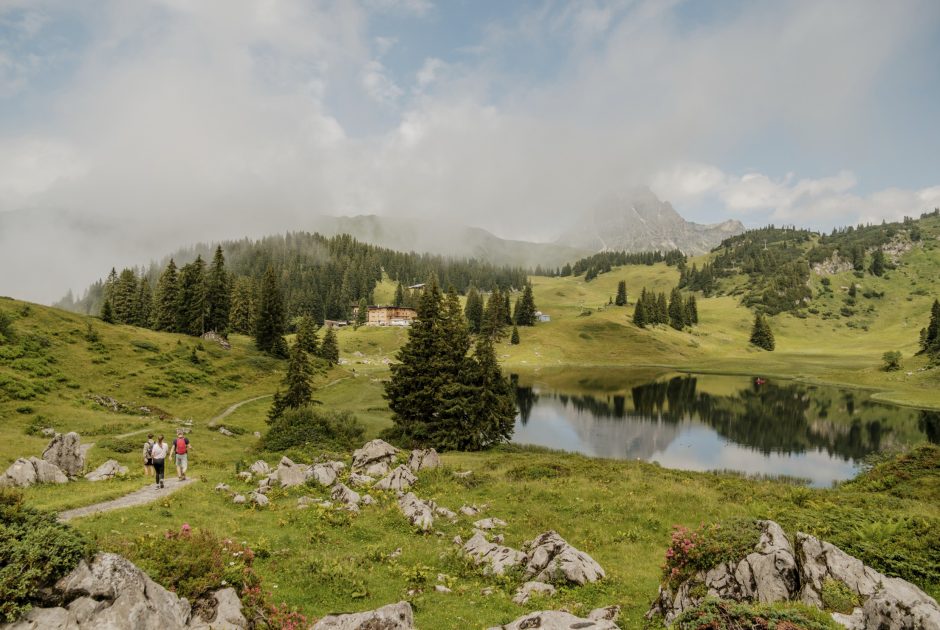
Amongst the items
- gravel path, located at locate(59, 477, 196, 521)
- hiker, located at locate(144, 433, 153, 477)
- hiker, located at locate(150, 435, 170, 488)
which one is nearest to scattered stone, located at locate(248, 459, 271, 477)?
gravel path, located at locate(59, 477, 196, 521)

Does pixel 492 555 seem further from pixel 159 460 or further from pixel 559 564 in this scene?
pixel 159 460

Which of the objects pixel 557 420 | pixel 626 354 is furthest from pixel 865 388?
pixel 557 420

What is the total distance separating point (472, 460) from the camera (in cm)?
4041

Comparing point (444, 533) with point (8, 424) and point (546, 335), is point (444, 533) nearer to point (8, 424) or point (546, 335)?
point (8, 424)

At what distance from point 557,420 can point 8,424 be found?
6609 centimetres

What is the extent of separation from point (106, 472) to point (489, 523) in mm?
23102

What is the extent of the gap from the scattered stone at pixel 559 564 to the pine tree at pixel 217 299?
9449 centimetres

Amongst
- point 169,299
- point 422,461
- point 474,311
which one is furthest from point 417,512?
point 474,311

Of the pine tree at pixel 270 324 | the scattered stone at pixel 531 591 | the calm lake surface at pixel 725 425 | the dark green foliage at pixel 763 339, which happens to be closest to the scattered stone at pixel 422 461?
the scattered stone at pixel 531 591

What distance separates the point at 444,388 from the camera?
48.7 metres

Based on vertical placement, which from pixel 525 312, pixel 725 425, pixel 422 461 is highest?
pixel 525 312

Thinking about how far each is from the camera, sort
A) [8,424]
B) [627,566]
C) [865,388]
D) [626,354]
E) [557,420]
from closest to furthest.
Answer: [627,566], [8,424], [557,420], [865,388], [626,354]

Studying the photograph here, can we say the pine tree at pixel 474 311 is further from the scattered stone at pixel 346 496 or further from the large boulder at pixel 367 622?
the large boulder at pixel 367 622

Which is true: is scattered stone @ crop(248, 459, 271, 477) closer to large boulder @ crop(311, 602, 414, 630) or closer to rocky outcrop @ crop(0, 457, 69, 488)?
rocky outcrop @ crop(0, 457, 69, 488)
